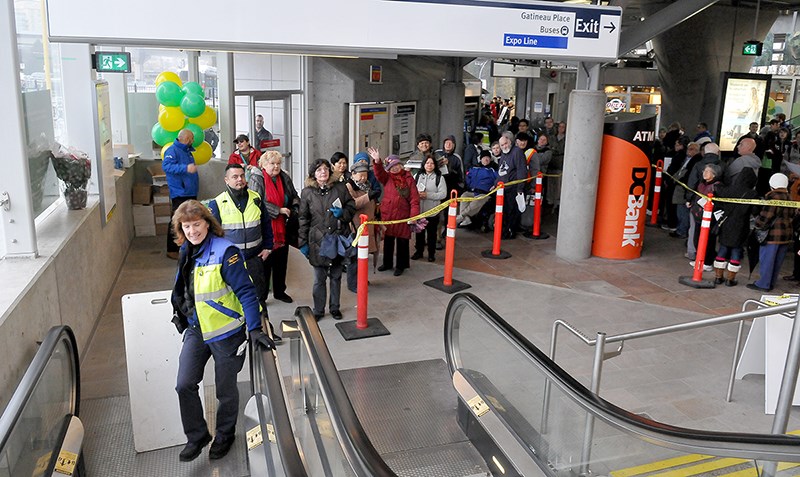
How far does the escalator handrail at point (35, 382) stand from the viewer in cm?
308

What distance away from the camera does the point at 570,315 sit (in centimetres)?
798

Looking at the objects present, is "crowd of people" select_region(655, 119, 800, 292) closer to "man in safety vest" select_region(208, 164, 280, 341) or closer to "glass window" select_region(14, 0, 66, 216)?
"man in safety vest" select_region(208, 164, 280, 341)

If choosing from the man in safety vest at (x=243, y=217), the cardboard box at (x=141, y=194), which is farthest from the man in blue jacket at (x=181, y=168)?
the man in safety vest at (x=243, y=217)

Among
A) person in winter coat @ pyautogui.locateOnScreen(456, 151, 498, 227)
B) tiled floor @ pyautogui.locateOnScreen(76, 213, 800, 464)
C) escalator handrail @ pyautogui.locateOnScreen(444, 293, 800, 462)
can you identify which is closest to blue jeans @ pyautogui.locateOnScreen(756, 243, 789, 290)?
tiled floor @ pyautogui.locateOnScreen(76, 213, 800, 464)

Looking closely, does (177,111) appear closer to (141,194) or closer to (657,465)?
(141,194)

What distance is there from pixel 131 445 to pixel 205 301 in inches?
54.5

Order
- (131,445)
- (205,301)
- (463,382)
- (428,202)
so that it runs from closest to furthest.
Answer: (205,301), (131,445), (463,382), (428,202)

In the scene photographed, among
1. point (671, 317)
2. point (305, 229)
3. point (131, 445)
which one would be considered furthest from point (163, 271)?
point (671, 317)

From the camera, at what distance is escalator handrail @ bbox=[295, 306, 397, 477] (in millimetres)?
3080

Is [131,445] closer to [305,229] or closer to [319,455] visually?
[319,455]

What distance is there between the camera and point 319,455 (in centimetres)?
459

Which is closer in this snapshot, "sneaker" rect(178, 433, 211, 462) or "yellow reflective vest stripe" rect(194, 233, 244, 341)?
"yellow reflective vest stripe" rect(194, 233, 244, 341)

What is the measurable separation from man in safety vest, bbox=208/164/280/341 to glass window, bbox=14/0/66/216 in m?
1.62

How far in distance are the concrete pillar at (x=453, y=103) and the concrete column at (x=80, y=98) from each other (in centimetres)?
986
